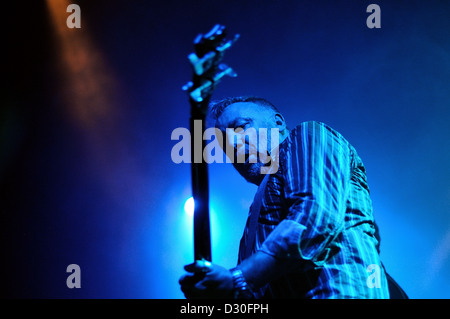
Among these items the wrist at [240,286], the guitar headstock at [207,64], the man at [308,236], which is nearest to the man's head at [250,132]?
the man at [308,236]

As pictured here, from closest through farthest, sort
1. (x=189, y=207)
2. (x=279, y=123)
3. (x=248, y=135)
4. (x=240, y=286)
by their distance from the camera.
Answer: (x=240, y=286) → (x=248, y=135) → (x=279, y=123) → (x=189, y=207)

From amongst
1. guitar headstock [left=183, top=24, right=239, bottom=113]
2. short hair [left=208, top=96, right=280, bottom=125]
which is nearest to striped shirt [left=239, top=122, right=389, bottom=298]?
guitar headstock [left=183, top=24, right=239, bottom=113]

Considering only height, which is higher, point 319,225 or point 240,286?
point 319,225

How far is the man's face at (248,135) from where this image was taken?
1726 millimetres

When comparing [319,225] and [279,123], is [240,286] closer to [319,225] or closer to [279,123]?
[319,225]

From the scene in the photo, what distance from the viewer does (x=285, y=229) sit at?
109 cm

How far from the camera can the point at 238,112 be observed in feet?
5.97

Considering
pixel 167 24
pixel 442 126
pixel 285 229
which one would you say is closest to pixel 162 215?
pixel 167 24

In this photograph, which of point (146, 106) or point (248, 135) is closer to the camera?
point (248, 135)

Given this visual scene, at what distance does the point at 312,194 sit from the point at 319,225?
0.09 metres

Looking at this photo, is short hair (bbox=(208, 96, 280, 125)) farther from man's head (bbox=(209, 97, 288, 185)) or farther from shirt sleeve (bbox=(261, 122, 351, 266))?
shirt sleeve (bbox=(261, 122, 351, 266))

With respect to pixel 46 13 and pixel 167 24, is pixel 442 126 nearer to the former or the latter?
pixel 167 24

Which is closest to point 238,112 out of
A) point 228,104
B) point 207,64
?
point 228,104
